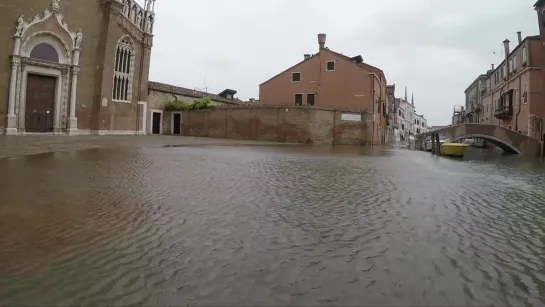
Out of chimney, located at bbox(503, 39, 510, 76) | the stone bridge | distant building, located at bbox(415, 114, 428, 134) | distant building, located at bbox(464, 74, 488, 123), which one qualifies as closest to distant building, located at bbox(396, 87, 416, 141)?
distant building, located at bbox(415, 114, 428, 134)

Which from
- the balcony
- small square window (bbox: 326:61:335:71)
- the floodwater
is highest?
small square window (bbox: 326:61:335:71)

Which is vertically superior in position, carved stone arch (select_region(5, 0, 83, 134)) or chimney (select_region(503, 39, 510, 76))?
chimney (select_region(503, 39, 510, 76))

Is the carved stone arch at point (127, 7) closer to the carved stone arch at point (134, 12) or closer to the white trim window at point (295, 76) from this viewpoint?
the carved stone arch at point (134, 12)

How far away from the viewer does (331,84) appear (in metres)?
39.0

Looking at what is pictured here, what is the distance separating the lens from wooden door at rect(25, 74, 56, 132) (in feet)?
80.1

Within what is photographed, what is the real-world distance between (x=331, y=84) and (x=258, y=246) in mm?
37042

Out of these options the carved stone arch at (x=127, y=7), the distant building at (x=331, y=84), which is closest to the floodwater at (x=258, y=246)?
the carved stone arch at (x=127, y=7)

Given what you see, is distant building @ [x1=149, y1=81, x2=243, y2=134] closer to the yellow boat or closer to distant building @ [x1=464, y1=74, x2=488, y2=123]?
the yellow boat

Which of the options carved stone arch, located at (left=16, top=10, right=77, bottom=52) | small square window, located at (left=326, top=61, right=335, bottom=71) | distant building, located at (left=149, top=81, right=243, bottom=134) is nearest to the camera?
carved stone arch, located at (left=16, top=10, right=77, bottom=52)

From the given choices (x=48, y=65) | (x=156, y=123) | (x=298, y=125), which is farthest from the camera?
(x=156, y=123)

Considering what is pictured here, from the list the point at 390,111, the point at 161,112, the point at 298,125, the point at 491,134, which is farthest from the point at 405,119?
the point at 161,112

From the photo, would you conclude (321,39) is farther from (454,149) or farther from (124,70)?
(124,70)

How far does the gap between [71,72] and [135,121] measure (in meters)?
7.38

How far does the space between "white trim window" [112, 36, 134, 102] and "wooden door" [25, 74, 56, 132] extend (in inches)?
210
